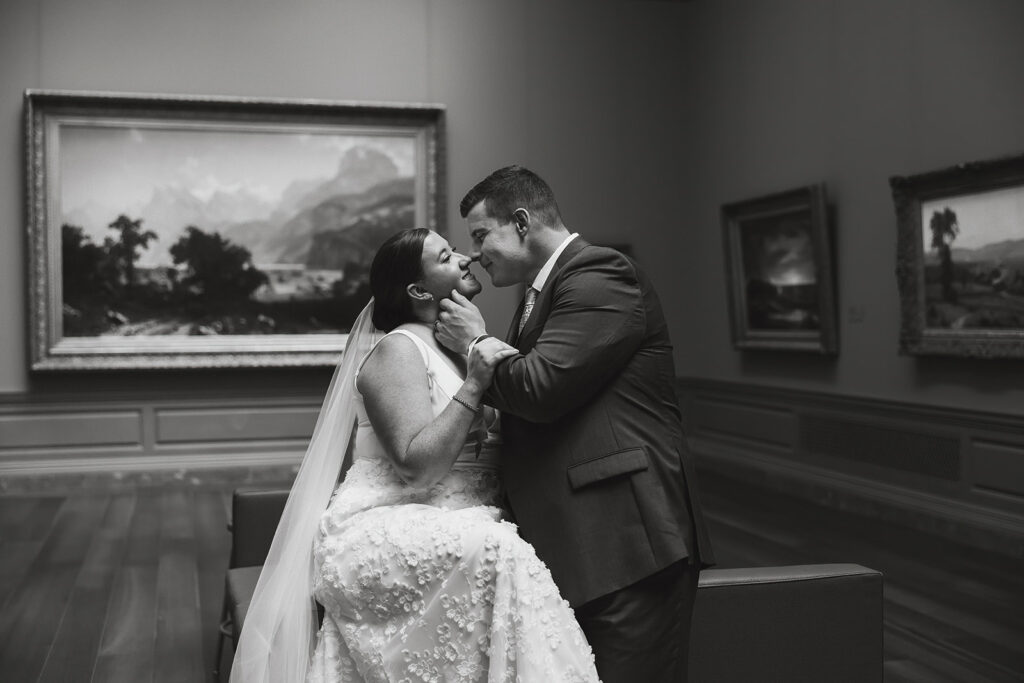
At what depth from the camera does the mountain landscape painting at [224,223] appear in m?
9.48

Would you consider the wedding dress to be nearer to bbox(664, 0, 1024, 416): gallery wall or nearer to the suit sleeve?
the suit sleeve

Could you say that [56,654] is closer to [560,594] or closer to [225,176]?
[560,594]

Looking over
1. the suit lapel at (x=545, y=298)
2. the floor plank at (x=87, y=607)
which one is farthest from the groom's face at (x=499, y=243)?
the floor plank at (x=87, y=607)

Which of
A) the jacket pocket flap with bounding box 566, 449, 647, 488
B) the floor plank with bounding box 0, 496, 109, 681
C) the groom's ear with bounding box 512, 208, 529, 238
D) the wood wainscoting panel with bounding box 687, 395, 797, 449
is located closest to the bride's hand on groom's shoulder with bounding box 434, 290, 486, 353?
the groom's ear with bounding box 512, 208, 529, 238

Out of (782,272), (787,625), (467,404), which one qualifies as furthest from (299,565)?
(782,272)

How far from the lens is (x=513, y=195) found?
2.79m

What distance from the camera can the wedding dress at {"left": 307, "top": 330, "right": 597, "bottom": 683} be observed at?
2.54 meters

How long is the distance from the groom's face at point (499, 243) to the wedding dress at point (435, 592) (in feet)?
1.11

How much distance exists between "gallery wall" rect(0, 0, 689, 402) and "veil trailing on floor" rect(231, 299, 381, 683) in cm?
680

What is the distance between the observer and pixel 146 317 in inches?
380

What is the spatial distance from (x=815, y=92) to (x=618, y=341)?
23.1 feet

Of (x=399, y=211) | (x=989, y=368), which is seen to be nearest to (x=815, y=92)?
(x=989, y=368)

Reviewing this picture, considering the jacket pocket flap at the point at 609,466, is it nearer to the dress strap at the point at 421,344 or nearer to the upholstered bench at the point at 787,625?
the dress strap at the point at 421,344

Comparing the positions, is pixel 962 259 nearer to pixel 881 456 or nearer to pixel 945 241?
pixel 945 241
